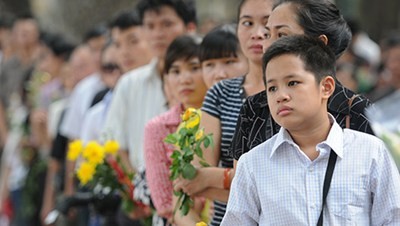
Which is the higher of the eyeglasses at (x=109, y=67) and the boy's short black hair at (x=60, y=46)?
the boy's short black hair at (x=60, y=46)

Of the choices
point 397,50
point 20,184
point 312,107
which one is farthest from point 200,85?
A: point 20,184

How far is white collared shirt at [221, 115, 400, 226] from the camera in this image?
463 centimetres

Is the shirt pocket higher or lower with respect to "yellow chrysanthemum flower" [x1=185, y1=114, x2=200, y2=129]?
lower

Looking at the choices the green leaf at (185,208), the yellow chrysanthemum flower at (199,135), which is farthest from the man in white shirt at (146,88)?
the yellow chrysanthemum flower at (199,135)

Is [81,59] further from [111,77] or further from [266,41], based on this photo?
[266,41]

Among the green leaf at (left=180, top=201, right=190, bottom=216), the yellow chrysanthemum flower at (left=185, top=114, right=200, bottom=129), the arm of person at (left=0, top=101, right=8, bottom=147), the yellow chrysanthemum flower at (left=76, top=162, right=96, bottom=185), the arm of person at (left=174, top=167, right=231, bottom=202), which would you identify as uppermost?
the yellow chrysanthemum flower at (left=185, top=114, right=200, bottom=129)

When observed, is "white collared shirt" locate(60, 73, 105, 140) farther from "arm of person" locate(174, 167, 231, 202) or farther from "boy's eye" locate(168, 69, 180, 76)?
"arm of person" locate(174, 167, 231, 202)

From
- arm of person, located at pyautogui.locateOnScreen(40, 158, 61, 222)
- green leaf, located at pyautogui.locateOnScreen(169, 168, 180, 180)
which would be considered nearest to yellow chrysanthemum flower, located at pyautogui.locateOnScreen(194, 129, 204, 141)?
green leaf, located at pyautogui.locateOnScreen(169, 168, 180, 180)

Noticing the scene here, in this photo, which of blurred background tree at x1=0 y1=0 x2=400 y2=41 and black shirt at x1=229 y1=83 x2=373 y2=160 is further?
blurred background tree at x1=0 y1=0 x2=400 y2=41

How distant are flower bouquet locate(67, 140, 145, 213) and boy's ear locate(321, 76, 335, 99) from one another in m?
3.36

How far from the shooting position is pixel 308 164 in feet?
15.5

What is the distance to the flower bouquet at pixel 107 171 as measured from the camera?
8086 mm

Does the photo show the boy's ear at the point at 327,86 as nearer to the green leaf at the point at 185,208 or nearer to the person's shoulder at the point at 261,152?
the person's shoulder at the point at 261,152

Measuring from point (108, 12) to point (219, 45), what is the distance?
880 centimetres
